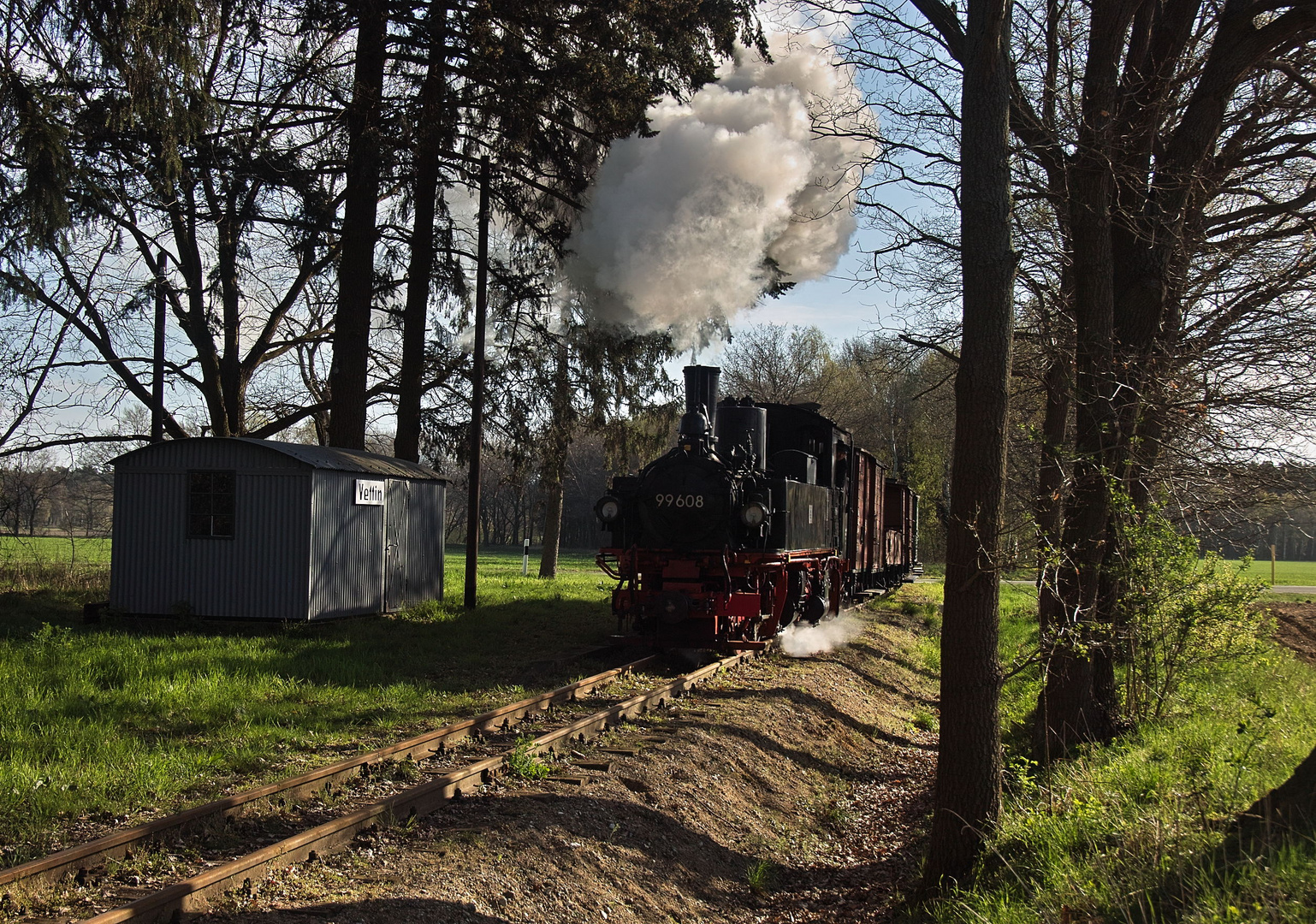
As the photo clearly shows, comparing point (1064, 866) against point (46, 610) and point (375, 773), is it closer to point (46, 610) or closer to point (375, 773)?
point (375, 773)

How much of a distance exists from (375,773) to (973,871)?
12.6 feet

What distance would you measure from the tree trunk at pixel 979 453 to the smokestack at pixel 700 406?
5911 mm

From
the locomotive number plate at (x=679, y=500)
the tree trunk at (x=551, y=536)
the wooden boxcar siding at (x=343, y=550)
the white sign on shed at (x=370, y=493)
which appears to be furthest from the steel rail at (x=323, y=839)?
the tree trunk at (x=551, y=536)

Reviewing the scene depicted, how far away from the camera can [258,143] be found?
45.6 feet

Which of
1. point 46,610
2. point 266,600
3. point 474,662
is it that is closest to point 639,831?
point 474,662

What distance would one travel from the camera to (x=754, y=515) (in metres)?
11.3

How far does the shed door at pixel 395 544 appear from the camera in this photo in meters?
15.1

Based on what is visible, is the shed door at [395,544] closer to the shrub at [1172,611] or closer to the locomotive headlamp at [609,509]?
the locomotive headlamp at [609,509]

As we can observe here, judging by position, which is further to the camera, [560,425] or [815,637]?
[560,425]

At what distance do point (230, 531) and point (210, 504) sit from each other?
19.7 inches

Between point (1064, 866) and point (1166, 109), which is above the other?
point (1166, 109)

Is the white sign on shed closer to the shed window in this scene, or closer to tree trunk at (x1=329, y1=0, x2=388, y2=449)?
the shed window

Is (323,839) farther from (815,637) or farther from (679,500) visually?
(815,637)

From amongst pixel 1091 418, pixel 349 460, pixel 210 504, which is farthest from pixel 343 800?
pixel 349 460
